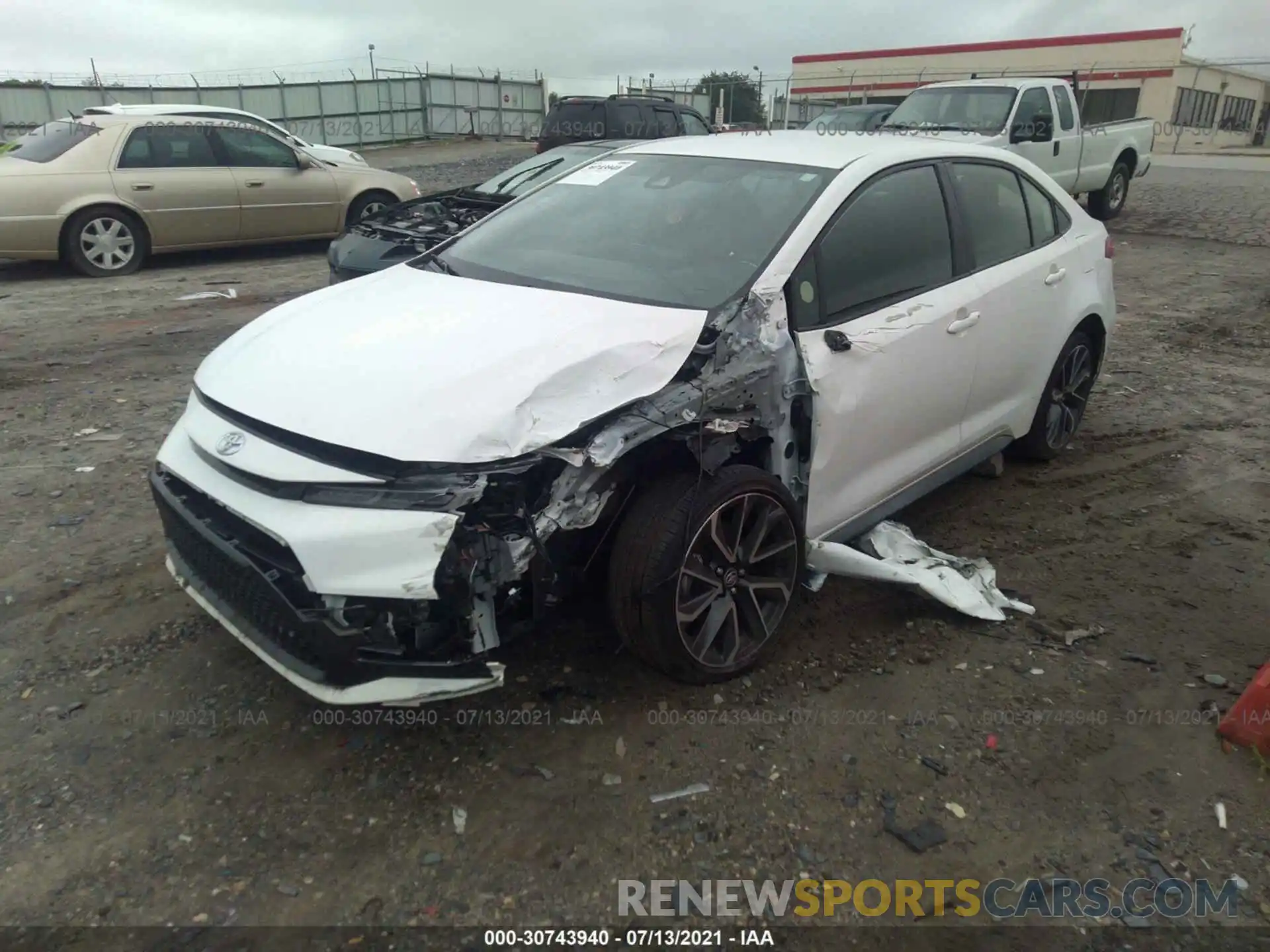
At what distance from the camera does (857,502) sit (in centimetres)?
355

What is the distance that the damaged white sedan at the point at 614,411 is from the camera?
2492mm

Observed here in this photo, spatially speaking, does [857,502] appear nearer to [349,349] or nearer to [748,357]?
[748,357]

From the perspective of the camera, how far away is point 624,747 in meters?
2.89

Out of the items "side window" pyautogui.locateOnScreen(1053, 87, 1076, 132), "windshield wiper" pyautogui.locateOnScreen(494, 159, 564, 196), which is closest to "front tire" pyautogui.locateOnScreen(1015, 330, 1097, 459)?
"windshield wiper" pyautogui.locateOnScreen(494, 159, 564, 196)

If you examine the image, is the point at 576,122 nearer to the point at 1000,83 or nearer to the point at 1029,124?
the point at 1000,83

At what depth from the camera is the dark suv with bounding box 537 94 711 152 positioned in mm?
13008

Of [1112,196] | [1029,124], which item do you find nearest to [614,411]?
[1029,124]

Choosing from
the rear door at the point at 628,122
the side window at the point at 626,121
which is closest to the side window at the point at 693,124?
the rear door at the point at 628,122

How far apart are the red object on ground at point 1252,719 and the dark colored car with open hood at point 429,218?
15.7 ft

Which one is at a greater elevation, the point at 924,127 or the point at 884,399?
the point at 924,127

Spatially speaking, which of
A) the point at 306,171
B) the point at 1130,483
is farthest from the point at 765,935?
the point at 306,171

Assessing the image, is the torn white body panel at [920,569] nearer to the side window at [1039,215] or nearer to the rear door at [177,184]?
the side window at [1039,215]

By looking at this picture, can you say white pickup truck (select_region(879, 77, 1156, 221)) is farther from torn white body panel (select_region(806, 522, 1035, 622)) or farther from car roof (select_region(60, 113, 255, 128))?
torn white body panel (select_region(806, 522, 1035, 622))

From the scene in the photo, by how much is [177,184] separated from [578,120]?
571 centimetres
